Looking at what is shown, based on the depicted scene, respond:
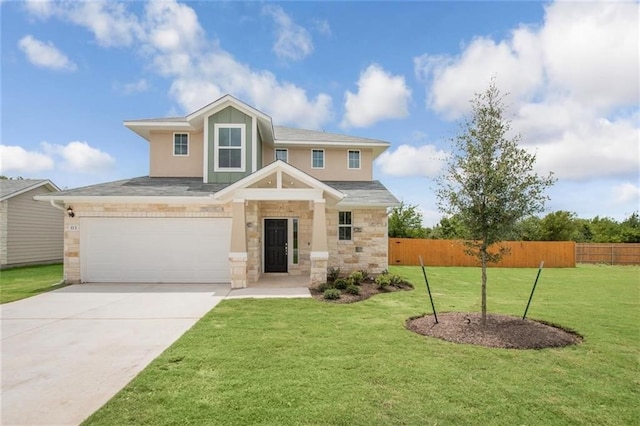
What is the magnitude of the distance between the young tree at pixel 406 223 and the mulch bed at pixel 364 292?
11288 millimetres

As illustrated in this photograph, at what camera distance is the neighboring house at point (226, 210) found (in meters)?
11.4

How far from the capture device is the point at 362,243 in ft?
45.9

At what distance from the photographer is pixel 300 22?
13188 mm

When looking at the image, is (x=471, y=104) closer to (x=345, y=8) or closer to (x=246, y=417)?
(x=246, y=417)

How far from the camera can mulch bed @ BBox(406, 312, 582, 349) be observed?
6.16 meters

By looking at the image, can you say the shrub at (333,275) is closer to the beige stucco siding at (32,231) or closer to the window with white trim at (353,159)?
the window with white trim at (353,159)

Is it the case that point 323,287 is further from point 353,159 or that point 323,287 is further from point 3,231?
point 3,231

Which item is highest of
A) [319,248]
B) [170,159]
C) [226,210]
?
[170,159]

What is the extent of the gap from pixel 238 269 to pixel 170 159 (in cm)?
688

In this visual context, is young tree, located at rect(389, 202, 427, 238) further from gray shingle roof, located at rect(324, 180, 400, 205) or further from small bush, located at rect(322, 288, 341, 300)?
small bush, located at rect(322, 288, 341, 300)

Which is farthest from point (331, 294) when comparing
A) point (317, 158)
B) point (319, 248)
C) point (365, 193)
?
point (317, 158)

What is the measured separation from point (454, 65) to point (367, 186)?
6.16 m

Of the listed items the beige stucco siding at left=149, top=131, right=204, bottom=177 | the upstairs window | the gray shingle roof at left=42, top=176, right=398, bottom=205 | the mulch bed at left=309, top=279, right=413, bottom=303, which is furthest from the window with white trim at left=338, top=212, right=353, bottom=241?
the upstairs window

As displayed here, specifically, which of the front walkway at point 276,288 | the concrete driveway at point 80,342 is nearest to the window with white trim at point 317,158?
the front walkway at point 276,288
